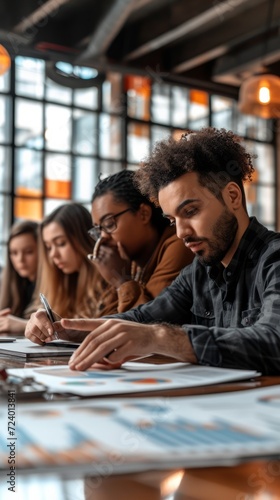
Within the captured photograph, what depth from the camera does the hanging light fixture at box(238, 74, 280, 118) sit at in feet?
14.1

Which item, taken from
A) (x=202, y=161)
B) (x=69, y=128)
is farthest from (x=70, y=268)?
(x=69, y=128)

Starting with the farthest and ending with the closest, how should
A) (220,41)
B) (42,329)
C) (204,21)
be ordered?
(220,41), (204,21), (42,329)

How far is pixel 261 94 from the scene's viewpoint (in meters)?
4.35

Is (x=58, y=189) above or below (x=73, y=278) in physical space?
above

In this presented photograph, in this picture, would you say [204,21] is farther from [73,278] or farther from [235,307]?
[235,307]

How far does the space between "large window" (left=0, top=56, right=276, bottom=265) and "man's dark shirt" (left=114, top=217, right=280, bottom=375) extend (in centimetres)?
482

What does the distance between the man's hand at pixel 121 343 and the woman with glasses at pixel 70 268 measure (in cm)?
107

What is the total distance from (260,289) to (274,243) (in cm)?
9

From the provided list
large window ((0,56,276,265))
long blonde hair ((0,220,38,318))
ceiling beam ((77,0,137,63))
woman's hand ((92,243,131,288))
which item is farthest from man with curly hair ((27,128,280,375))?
large window ((0,56,276,265))

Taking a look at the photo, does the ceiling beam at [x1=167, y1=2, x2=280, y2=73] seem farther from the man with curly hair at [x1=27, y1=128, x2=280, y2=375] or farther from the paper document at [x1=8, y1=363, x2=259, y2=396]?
the paper document at [x1=8, y1=363, x2=259, y2=396]

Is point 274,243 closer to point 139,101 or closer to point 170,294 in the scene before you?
point 170,294

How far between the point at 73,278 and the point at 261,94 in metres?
2.58

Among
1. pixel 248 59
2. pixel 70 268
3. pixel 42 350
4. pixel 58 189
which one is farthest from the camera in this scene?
pixel 58 189

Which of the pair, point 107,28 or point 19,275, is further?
point 107,28
